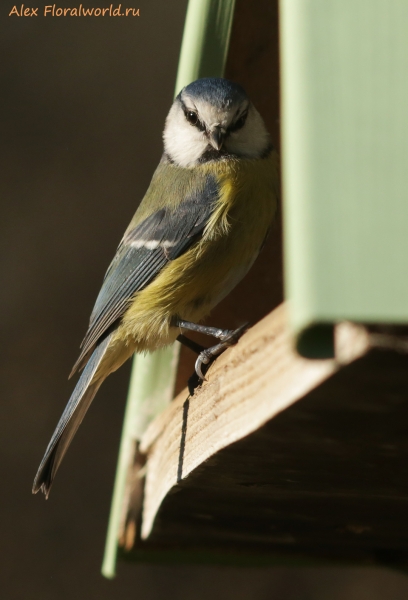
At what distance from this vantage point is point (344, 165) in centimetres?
53

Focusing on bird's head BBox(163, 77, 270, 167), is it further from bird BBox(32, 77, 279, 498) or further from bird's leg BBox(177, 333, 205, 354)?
bird's leg BBox(177, 333, 205, 354)

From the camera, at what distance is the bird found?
120 cm

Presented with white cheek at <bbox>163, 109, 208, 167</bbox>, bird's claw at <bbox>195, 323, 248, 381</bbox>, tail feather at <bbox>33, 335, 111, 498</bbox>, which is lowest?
tail feather at <bbox>33, 335, 111, 498</bbox>

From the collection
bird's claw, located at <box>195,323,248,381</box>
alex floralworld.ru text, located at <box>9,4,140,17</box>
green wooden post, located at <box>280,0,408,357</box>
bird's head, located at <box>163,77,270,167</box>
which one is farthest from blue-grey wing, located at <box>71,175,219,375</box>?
alex floralworld.ru text, located at <box>9,4,140,17</box>

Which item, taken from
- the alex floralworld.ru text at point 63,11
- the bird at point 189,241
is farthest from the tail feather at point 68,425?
the alex floralworld.ru text at point 63,11

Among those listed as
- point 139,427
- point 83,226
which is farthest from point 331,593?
point 83,226

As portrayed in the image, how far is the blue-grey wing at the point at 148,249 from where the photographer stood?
1215 millimetres

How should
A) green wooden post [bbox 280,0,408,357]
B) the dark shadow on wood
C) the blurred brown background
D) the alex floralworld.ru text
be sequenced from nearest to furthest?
green wooden post [bbox 280,0,408,357] < the dark shadow on wood < the blurred brown background < the alex floralworld.ru text

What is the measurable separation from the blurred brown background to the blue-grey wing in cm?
89

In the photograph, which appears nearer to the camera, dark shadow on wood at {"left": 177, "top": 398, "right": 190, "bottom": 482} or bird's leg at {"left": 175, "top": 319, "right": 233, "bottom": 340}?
dark shadow on wood at {"left": 177, "top": 398, "right": 190, "bottom": 482}

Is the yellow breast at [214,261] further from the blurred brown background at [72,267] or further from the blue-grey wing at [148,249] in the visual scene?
the blurred brown background at [72,267]

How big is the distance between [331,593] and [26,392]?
1015mm

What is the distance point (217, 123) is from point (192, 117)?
0.08 m

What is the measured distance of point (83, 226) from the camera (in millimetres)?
2311
